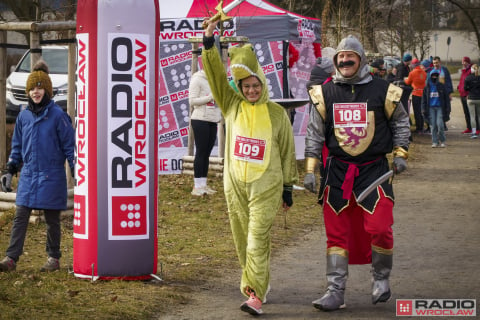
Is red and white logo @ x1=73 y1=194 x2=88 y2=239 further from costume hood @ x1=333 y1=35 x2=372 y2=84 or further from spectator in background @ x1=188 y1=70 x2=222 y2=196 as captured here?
spectator in background @ x1=188 y1=70 x2=222 y2=196

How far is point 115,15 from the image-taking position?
769 cm

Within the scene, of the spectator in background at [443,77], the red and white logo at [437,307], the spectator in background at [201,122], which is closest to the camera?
the red and white logo at [437,307]

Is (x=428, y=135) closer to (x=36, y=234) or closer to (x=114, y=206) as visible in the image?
(x=36, y=234)

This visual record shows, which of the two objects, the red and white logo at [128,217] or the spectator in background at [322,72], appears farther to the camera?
the spectator in background at [322,72]

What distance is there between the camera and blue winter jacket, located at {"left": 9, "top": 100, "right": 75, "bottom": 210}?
27.3 ft

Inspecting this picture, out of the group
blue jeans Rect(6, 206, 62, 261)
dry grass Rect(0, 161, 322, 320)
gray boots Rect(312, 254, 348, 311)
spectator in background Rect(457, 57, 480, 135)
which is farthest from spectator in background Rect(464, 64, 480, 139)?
gray boots Rect(312, 254, 348, 311)

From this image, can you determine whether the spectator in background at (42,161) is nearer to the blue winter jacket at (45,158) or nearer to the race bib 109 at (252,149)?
the blue winter jacket at (45,158)

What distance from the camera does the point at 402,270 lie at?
8.81 meters

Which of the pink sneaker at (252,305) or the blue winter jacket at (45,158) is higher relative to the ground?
the blue winter jacket at (45,158)

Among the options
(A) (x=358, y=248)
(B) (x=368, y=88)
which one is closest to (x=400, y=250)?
(A) (x=358, y=248)

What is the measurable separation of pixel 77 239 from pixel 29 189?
2.44 feet

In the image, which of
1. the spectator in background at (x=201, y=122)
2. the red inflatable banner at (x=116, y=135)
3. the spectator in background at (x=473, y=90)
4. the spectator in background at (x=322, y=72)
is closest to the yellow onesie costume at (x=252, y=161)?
the red inflatable banner at (x=116, y=135)

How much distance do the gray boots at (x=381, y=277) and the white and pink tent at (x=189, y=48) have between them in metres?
9.50

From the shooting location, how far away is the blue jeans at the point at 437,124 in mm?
21969
